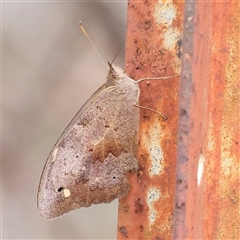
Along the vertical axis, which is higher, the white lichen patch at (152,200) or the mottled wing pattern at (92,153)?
the mottled wing pattern at (92,153)

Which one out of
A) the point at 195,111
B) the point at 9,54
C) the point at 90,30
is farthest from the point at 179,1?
the point at 9,54

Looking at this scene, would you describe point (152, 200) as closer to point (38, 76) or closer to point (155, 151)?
point (155, 151)

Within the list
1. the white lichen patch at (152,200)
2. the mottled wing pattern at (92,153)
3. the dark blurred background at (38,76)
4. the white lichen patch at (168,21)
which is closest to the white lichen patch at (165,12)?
the white lichen patch at (168,21)

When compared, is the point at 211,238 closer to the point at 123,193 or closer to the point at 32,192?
the point at 123,193

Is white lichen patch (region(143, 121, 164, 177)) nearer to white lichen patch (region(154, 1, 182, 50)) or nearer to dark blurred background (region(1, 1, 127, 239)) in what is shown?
white lichen patch (region(154, 1, 182, 50))

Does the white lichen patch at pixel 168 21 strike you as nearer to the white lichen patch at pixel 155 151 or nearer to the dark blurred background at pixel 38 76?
the white lichen patch at pixel 155 151

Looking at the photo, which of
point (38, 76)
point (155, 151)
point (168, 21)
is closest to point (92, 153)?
point (155, 151)
